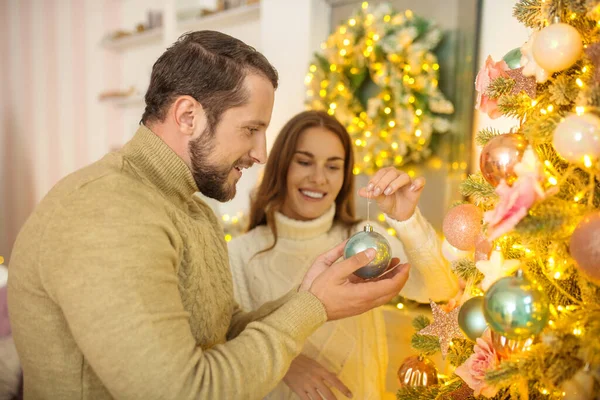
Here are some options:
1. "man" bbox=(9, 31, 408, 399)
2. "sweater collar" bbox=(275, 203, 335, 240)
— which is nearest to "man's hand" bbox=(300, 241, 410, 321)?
"man" bbox=(9, 31, 408, 399)

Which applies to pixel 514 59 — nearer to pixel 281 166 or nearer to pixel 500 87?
pixel 500 87

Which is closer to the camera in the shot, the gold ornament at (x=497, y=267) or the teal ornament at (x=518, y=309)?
the teal ornament at (x=518, y=309)

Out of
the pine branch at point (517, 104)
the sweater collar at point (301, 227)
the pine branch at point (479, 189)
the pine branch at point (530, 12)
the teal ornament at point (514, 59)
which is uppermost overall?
the pine branch at point (530, 12)

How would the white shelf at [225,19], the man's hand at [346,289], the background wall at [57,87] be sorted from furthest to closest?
the background wall at [57,87]
the white shelf at [225,19]
the man's hand at [346,289]

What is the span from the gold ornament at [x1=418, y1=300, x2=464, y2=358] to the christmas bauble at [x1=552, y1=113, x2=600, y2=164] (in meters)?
0.45

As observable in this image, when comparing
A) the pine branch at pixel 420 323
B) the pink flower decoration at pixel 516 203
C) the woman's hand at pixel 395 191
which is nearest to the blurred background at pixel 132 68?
the woman's hand at pixel 395 191

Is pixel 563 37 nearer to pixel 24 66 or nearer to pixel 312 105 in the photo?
pixel 312 105

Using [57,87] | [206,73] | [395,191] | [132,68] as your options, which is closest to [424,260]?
[395,191]

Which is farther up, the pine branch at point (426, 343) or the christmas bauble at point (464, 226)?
the christmas bauble at point (464, 226)

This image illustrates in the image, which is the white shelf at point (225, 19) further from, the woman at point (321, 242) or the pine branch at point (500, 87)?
the pine branch at point (500, 87)

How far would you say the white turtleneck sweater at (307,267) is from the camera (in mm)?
1376

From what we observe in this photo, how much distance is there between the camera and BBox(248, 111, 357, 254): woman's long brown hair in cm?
170

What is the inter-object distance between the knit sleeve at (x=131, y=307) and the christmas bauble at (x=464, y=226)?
0.47m

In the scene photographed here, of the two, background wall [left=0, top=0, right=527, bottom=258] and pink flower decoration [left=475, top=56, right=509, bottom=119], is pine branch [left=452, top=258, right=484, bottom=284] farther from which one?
background wall [left=0, top=0, right=527, bottom=258]
